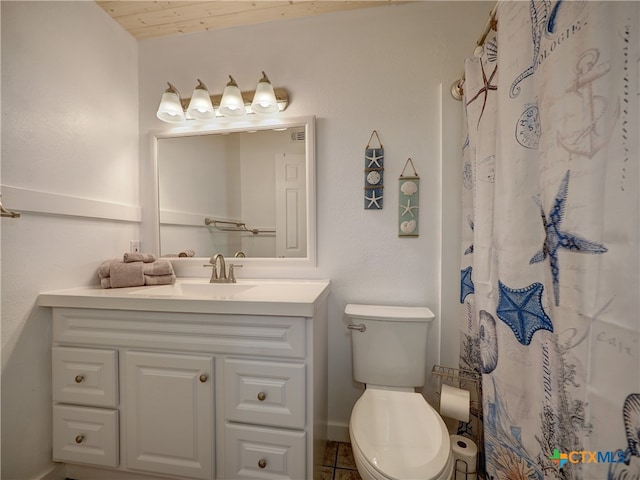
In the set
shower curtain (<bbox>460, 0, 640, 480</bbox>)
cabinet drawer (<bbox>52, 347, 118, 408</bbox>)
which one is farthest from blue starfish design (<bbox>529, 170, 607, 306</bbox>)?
cabinet drawer (<bbox>52, 347, 118, 408</bbox>)

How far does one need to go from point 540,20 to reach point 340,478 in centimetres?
180

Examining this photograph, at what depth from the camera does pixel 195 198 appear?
1605 mm

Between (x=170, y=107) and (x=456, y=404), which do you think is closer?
(x=456, y=404)

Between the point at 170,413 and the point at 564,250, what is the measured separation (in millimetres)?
1388

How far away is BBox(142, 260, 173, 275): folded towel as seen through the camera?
4.53 feet

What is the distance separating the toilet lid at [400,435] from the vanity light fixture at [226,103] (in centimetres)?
154

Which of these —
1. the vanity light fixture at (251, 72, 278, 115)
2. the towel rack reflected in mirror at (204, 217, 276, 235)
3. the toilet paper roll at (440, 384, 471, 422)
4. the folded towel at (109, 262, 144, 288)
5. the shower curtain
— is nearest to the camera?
the shower curtain

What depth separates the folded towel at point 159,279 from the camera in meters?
1.38

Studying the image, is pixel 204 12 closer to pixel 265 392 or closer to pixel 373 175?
pixel 373 175

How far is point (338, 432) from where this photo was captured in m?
1.40

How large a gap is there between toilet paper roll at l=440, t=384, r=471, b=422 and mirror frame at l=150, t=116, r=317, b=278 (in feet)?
2.80

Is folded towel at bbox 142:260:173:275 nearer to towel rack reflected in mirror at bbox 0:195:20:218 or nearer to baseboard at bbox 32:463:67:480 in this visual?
towel rack reflected in mirror at bbox 0:195:20:218

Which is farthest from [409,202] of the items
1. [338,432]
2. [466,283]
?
[338,432]

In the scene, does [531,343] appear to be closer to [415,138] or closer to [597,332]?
[597,332]
